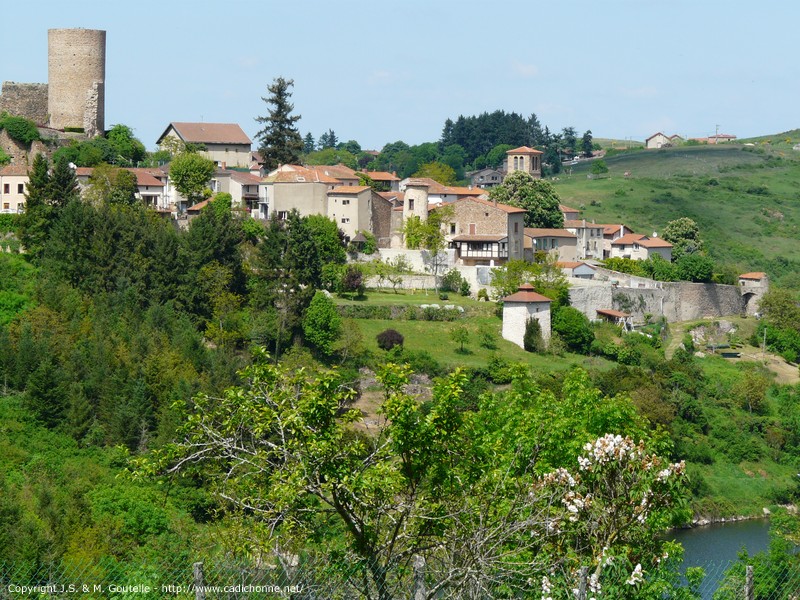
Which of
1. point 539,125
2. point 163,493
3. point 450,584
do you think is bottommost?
point 163,493

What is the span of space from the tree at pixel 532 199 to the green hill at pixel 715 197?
13.3 meters

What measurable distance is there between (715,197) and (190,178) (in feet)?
162

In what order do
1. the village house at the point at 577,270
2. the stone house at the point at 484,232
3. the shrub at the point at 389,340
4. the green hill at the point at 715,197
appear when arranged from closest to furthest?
1. the shrub at the point at 389,340
2. the stone house at the point at 484,232
3. the village house at the point at 577,270
4. the green hill at the point at 715,197

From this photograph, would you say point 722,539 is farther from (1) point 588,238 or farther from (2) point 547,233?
(1) point 588,238

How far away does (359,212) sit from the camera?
5081 centimetres

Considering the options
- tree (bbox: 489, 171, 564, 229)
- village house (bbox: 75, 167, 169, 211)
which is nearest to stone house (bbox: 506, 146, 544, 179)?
tree (bbox: 489, 171, 564, 229)

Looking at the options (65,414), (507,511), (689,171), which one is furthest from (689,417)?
(689,171)

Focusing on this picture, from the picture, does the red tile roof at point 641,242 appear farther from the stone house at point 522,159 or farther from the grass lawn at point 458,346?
the stone house at point 522,159

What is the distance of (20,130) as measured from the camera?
51.2 m

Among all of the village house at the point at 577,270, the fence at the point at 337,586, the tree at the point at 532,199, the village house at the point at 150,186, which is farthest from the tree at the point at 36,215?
the fence at the point at 337,586

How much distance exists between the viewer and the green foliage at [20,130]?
5119 centimetres

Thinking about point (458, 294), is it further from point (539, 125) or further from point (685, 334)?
point (539, 125)

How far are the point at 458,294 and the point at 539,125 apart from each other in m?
67.5

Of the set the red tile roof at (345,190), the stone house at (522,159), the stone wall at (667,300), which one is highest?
the stone house at (522,159)
